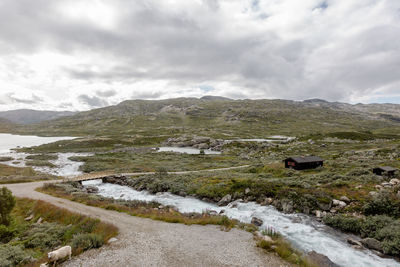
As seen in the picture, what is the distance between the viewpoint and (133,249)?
42.8 ft

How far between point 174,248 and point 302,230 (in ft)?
44.9

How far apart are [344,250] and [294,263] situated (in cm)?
775

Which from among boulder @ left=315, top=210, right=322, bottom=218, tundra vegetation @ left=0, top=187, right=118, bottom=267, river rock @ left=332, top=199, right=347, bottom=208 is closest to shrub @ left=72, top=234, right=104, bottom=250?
tundra vegetation @ left=0, top=187, right=118, bottom=267

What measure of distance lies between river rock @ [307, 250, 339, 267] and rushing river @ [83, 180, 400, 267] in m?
0.85

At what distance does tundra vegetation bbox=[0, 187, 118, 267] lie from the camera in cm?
1214

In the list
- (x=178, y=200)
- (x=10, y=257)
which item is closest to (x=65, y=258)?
(x=10, y=257)

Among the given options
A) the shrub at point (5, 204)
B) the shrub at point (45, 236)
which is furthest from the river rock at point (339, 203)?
the shrub at point (5, 204)

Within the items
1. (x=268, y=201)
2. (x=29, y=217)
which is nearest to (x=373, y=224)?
(x=268, y=201)

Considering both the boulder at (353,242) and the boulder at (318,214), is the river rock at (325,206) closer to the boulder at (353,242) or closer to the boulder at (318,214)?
the boulder at (318,214)

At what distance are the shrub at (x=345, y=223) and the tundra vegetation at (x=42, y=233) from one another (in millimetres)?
21357

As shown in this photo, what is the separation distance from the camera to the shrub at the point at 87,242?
42.7 ft

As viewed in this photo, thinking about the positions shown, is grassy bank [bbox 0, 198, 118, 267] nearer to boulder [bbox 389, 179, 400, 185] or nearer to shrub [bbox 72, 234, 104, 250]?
shrub [bbox 72, 234, 104, 250]

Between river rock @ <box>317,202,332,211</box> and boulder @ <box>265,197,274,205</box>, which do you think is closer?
river rock @ <box>317,202,332,211</box>

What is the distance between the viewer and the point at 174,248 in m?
13.3
